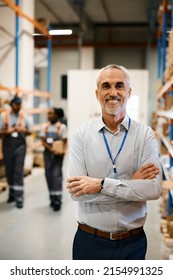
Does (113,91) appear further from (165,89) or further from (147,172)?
(165,89)

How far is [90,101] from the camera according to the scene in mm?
2523

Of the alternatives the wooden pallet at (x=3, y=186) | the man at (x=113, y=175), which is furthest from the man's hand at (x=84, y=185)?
the wooden pallet at (x=3, y=186)

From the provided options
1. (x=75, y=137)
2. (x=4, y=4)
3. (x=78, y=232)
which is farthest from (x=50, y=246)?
(x=4, y=4)

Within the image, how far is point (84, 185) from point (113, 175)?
18 cm

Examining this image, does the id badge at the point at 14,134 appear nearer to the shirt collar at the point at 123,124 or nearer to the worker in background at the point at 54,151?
the worker in background at the point at 54,151

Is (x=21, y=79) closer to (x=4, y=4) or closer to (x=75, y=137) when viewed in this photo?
(x=4, y=4)

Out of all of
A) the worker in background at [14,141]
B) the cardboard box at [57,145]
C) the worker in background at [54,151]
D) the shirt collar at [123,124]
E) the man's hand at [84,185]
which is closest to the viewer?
the man's hand at [84,185]

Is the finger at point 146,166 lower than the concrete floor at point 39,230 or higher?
higher

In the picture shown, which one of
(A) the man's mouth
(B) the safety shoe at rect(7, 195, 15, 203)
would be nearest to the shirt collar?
(A) the man's mouth

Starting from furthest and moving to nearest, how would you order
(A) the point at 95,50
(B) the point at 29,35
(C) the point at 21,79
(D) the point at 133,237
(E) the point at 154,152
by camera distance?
(A) the point at 95,50, (C) the point at 21,79, (B) the point at 29,35, (D) the point at 133,237, (E) the point at 154,152

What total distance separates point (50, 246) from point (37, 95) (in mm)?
1387

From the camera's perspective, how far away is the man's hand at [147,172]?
6.12 feet

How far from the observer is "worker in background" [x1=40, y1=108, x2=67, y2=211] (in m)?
3.34
